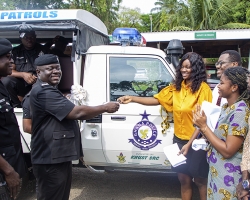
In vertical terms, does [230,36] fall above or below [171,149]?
above

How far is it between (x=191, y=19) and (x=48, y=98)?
16320 millimetres

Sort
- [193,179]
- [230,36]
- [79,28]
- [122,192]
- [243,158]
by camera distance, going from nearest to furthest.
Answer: [243,158]
[193,179]
[79,28]
[122,192]
[230,36]

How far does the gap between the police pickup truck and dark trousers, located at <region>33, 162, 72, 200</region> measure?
0.99 m

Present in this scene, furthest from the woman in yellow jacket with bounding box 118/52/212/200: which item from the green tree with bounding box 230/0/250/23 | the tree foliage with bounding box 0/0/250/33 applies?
the green tree with bounding box 230/0/250/23

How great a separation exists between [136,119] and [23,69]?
1.87m

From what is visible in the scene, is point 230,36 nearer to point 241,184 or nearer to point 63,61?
point 63,61

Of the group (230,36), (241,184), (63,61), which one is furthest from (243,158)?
(230,36)

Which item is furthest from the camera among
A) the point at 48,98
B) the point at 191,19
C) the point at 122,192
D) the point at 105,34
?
the point at 191,19

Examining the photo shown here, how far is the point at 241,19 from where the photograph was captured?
A: 20.1m

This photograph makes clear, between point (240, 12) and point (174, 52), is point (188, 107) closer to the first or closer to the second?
point (174, 52)

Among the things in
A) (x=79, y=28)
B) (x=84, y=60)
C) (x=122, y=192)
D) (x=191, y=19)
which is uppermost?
(x=191, y=19)

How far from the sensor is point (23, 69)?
4.11m

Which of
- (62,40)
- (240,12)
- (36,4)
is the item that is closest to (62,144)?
(62,40)

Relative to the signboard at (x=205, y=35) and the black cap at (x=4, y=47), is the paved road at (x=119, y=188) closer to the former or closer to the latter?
the black cap at (x=4, y=47)
